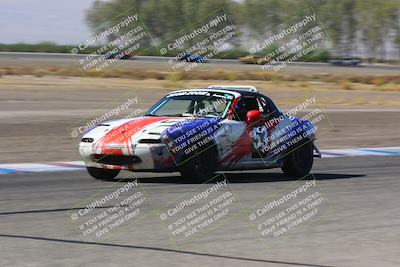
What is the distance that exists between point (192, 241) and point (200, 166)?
4062mm

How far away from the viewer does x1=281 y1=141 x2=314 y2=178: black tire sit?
13156 millimetres

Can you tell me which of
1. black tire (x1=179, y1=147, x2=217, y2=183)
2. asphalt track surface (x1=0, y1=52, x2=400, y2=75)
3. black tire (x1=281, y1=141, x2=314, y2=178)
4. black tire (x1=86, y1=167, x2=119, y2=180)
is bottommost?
asphalt track surface (x1=0, y1=52, x2=400, y2=75)

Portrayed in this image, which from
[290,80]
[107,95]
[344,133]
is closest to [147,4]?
[290,80]

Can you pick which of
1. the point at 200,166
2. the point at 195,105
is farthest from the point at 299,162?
the point at 200,166

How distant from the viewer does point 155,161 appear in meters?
11.2

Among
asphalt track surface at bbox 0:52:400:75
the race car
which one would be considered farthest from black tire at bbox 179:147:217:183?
asphalt track surface at bbox 0:52:400:75

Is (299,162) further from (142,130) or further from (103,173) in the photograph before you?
(103,173)

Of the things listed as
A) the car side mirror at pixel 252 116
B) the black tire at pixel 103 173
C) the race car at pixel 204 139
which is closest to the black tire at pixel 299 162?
the race car at pixel 204 139

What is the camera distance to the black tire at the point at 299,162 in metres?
13.2

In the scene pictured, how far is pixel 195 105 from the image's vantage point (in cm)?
1230

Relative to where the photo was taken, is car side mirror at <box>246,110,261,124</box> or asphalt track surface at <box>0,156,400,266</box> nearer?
asphalt track surface at <box>0,156,400,266</box>

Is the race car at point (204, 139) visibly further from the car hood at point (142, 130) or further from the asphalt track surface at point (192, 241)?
the asphalt track surface at point (192, 241)

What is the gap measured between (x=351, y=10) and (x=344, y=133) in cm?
10937

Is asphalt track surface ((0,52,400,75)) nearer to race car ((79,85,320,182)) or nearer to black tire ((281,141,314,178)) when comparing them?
black tire ((281,141,314,178))
